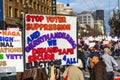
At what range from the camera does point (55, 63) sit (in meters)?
7.75

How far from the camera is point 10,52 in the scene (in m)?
7.44

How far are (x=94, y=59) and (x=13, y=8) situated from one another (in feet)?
163

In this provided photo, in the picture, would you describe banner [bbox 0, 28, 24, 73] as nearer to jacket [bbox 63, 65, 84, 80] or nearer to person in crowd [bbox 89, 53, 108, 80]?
jacket [bbox 63, 65, 84, 80]

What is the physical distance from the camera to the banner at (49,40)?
24.2 ft

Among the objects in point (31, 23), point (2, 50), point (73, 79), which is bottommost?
point (73, 79)

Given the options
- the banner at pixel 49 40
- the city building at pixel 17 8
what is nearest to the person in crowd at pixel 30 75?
the banner at pixel 49 40

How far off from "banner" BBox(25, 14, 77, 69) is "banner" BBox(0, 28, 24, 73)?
18 centimetres

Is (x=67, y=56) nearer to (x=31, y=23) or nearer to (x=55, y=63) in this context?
(x=55, y=63)

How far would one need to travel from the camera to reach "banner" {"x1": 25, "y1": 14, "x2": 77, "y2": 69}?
737 centimetres

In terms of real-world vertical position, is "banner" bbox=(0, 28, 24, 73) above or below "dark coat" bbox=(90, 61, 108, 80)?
above

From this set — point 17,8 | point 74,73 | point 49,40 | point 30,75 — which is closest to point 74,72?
point 74,73

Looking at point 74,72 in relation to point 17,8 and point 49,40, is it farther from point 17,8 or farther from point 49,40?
point 17,8

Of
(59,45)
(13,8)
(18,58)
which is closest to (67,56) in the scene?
(59,45)

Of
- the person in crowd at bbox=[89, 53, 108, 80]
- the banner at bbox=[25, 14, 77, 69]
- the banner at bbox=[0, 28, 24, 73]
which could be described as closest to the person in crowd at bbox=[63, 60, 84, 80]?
the banner at bbox=[25, 14, 77, 69]
